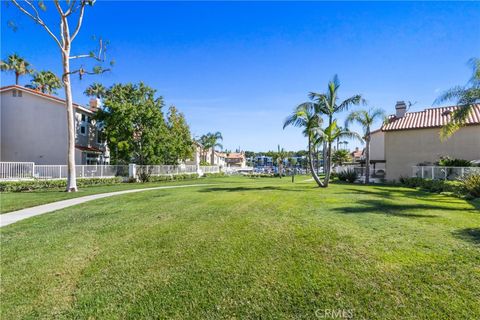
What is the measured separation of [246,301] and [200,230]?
266 centimetres

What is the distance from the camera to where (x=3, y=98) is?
24.1m

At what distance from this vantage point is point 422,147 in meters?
22.3

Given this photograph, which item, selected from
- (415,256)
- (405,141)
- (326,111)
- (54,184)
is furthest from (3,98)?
(405,141)

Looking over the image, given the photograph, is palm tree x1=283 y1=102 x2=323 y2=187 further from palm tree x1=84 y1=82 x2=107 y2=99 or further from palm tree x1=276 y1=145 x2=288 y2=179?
palm tree x1=84 y1=82 x2=107 y2=99

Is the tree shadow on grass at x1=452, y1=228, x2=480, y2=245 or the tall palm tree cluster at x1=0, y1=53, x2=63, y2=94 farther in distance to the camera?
the tall palm tree cluster at x1=0, y1=53, x2=63, y2=94

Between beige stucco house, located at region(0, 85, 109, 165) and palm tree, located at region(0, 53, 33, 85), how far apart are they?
8590 mm

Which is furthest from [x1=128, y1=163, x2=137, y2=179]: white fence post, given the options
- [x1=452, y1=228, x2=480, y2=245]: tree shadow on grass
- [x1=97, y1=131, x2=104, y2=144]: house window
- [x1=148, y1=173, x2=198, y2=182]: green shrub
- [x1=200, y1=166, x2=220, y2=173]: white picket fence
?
[x1=452, y1=228, x2=480, y2=245]: tree shadow on grass

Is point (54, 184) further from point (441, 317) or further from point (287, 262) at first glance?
point (441, 317)

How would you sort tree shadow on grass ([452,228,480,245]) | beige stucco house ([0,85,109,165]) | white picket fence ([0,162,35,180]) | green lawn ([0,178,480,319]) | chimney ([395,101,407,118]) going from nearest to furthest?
green lawn ([0,178,480,319]), tree shadow on grass ([452,228,480,245]), white picket fence ([0,162,35,180]), beige stucco house ([0,85,109,165]), chimney ([395,101,407,118])

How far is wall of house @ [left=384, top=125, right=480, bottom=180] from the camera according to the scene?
66.9ft

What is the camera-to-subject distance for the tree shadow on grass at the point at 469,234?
16.1 feet

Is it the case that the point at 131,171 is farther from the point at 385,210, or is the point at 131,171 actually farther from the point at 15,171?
the point at 385,210

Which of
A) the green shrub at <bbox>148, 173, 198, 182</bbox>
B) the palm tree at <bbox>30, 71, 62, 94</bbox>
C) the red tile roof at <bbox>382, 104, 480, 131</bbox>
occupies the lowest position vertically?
the green shrub at <bbox>148, 173, 198, 182</bbox>

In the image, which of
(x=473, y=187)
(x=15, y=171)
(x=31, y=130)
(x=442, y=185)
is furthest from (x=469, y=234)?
(x=31, y=130)
